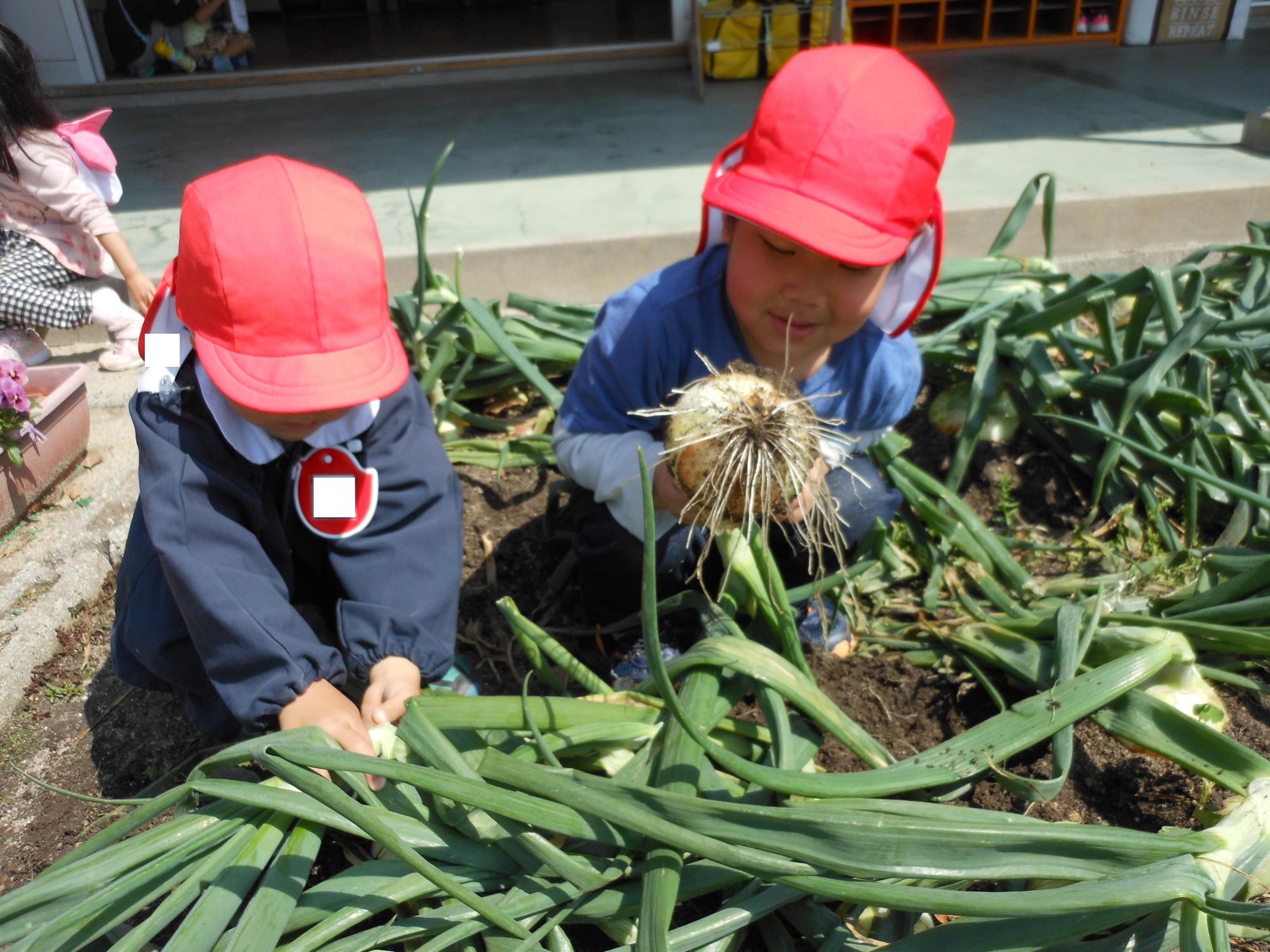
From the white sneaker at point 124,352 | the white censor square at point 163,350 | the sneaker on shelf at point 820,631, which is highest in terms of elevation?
the white censor square at point 163,350

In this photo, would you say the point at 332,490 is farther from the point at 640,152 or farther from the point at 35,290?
the point at 640,152

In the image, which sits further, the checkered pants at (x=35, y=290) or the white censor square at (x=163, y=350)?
the checkered pants at (x=35, y=290)

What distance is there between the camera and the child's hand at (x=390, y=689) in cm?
132

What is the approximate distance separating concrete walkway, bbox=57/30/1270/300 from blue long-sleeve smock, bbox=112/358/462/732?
1510mm

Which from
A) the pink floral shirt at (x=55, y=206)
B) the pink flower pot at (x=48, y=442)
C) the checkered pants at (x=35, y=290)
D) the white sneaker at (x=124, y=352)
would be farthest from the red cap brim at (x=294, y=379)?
the pink floral shirt at (x=55, y=206)

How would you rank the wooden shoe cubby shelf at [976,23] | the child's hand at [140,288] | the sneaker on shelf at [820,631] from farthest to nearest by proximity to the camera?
the wooden shoe cubby shelf at [976,23] → the child's hand at [140,288] → the sneaker on shelf at [820,631]

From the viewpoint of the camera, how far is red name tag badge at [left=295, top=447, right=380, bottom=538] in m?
1.42

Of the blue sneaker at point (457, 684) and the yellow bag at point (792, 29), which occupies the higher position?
the yellow bag at point (792, 29)

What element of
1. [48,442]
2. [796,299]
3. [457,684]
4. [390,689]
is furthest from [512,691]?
[48,442]

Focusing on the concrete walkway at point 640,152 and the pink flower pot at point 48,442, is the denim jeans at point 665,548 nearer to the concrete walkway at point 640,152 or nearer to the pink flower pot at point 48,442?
the pink flower pot at point 48,442

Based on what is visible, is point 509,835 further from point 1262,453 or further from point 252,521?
point 1262,453

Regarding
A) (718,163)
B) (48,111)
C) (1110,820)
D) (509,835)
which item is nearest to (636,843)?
(509,835)

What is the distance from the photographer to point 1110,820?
1.33 metres

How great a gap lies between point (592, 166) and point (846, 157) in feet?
9.04
